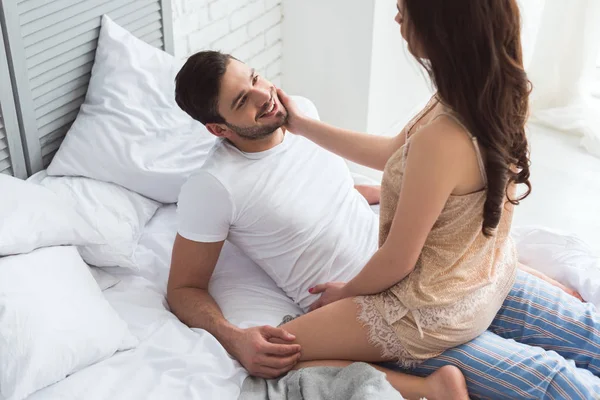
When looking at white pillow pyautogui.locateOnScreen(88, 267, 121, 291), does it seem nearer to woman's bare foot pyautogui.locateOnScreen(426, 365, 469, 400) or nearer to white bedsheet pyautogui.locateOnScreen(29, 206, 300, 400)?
white bedsheet pyautogui.locateOnScreen(29, 206, 300, 400)

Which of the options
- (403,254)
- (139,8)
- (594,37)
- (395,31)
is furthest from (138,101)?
(594,37)

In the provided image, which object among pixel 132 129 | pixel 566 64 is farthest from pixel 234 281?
pixel 566 64

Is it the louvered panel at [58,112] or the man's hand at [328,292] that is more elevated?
the louvered panel at [58,112]

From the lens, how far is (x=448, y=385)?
1.46 metres

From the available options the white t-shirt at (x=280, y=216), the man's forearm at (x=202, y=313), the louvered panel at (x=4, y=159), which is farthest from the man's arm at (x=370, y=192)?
the louvered panel at (x=4, y=159)

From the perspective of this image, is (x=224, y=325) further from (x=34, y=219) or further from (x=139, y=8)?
(x=139, y=8)

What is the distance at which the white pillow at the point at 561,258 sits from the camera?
1785mm

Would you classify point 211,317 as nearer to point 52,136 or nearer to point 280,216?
point 280,216

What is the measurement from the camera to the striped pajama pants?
1.43m

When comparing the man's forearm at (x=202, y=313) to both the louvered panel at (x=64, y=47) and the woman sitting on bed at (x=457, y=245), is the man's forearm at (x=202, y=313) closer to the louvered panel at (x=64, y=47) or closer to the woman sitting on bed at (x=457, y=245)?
the woman sitting on bed at (x=457, y=245)

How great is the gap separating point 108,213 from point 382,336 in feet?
2.55

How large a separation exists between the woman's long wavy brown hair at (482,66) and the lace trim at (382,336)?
0.32 m

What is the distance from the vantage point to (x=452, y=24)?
4.13 ft

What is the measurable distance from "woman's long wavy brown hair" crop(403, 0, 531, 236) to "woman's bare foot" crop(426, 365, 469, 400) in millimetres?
330
